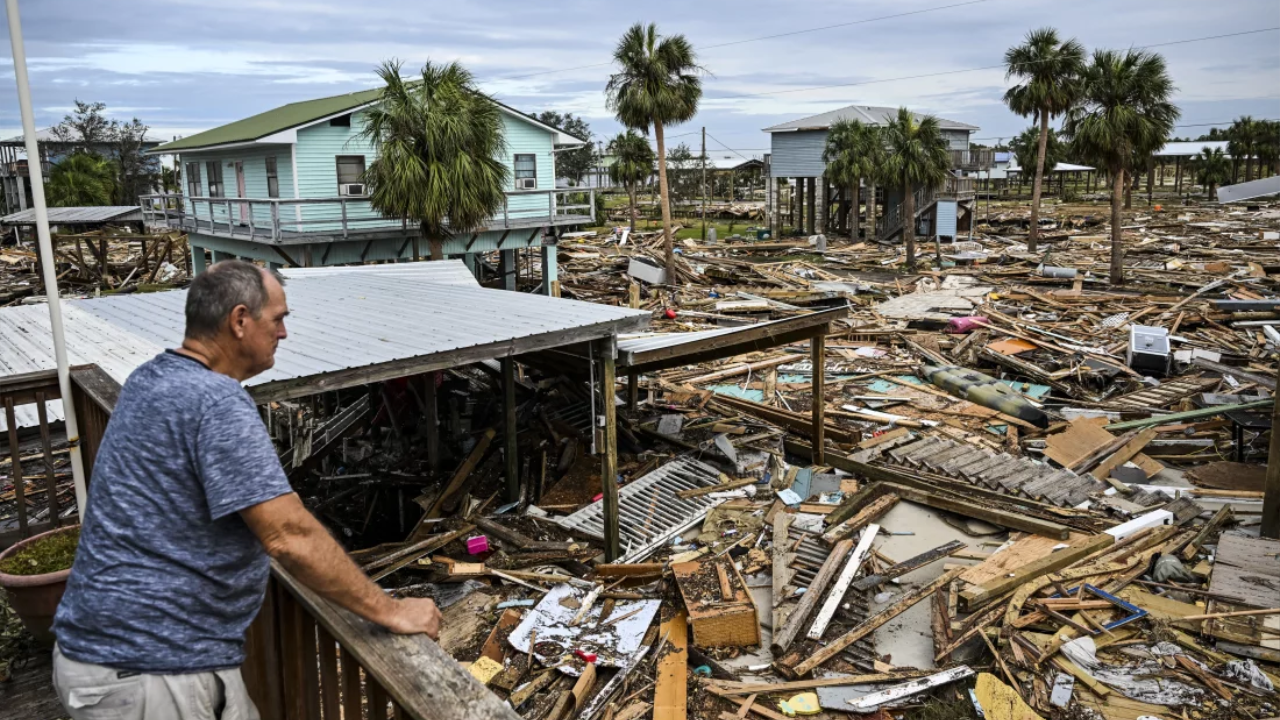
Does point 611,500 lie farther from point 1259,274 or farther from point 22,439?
point 1259,274

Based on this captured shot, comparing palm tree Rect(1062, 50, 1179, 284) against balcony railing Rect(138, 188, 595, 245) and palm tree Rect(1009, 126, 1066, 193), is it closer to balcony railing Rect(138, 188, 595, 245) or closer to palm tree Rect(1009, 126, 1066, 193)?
balcony railing Rect(138, 188, 595, 245)

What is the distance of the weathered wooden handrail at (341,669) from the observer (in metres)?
1.98

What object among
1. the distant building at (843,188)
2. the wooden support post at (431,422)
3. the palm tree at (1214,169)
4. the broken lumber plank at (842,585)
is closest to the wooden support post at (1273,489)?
the broken lumber plank at (842,585)

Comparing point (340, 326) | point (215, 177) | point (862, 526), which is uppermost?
point (215, 177)

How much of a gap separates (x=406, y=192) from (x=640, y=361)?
40.9ft

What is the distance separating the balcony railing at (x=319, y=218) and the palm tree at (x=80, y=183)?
76.0ft

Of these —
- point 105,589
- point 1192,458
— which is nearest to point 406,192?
point 1192,458

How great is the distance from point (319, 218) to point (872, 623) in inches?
787

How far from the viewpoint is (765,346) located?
42.2 feet

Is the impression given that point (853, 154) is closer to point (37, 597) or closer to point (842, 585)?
point (842, 585)

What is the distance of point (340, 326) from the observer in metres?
9.19

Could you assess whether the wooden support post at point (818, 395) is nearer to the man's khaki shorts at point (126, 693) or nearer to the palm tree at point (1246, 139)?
the man's khaki shorts at point (126, 693)

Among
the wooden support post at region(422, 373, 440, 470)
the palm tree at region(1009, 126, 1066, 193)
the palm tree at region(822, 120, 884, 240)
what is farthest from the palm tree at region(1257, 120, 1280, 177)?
the wooden support post at region(422, 373, 440, 470)

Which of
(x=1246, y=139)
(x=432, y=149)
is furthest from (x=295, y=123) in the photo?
(x=1246, y=139)
